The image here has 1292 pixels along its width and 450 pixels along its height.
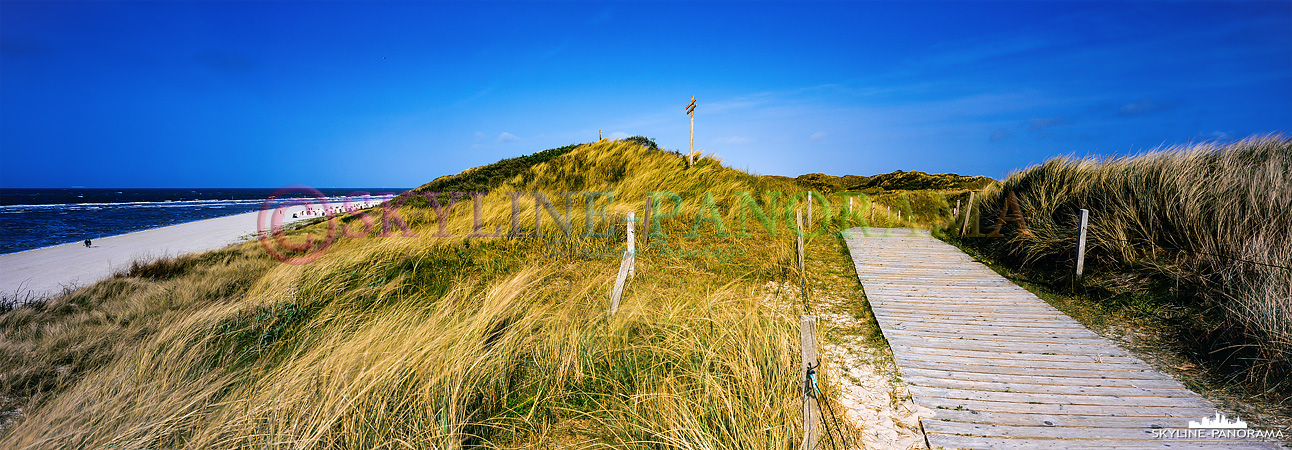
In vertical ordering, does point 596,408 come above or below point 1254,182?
below

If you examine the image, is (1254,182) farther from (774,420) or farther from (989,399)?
(774,420)

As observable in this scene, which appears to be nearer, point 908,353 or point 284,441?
point 284,441

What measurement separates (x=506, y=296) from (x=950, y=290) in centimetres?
611

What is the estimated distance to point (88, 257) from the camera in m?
12.8

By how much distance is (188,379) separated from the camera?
3383mm

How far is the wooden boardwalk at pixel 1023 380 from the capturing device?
3002 mm

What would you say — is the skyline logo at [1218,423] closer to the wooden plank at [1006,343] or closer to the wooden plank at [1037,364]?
the wooden plank at [1037,364]

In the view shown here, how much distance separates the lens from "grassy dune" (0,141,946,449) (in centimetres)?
274

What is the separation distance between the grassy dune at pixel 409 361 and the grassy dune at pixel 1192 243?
3753mm

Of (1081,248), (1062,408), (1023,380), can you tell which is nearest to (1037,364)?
(1023,380)

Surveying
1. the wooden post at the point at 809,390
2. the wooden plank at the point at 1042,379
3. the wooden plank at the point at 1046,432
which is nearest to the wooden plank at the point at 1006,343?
the wooden plank at the point at 1042,379

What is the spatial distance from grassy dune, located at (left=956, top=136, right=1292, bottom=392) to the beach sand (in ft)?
49.2

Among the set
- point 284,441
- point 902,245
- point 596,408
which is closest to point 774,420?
point 596,408

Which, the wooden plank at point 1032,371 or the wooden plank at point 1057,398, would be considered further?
the wooden plank at point 1032,371
